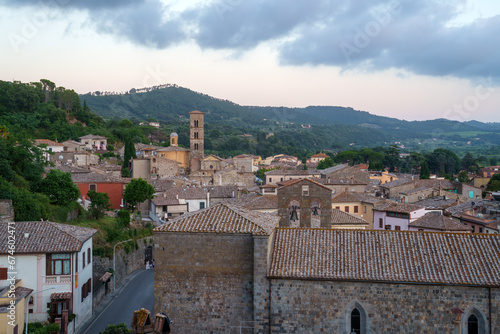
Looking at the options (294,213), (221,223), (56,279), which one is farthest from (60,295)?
(294,213)

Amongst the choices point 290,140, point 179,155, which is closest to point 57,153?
point 179,155

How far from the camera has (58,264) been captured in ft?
71.1

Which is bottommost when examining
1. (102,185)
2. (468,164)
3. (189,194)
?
(189,194)

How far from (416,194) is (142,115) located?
14310 centimetres

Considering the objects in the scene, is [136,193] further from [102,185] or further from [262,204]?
[262,204]

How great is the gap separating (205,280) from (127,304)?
11123mm

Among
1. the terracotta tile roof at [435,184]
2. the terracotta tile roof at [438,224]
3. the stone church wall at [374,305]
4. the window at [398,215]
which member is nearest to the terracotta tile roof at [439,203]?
the window at [398,215]

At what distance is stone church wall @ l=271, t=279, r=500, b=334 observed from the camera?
A: 589 inches

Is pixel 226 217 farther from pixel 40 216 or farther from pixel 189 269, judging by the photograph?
pixel 40 216

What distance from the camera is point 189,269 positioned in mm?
16297

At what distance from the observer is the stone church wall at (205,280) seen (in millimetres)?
16109

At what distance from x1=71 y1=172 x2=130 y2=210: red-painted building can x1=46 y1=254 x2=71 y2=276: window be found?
72.3ft

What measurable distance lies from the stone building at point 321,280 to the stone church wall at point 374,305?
0.03 metres

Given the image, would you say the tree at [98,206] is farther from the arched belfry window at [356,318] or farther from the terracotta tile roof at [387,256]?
the arched belfry window at [356,318]
